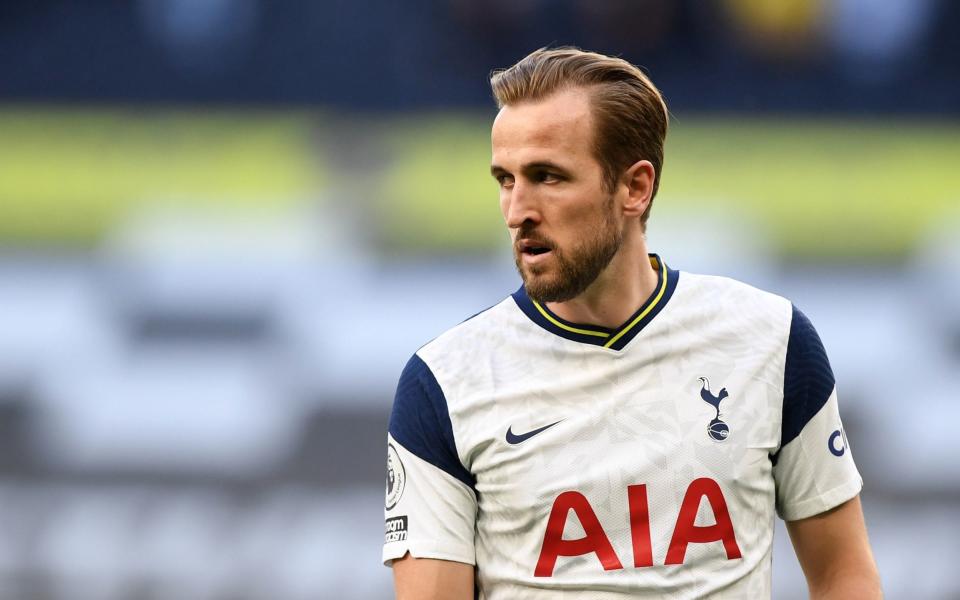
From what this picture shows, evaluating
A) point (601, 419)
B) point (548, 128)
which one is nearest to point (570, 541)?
point (601, 419)

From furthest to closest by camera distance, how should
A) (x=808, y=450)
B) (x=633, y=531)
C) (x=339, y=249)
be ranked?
1. (x=339, y=249)
2. (x=808, y=450)
3. (x=633, y=531)

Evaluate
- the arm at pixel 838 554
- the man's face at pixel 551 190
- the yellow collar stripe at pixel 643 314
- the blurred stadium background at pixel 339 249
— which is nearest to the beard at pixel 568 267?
the man's face at pixel 551 190

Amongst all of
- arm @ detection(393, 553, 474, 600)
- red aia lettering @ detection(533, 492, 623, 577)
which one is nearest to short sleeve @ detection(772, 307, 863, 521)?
red aia lettering @ detection(533, 492, 623, 577)

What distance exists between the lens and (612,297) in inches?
94.8

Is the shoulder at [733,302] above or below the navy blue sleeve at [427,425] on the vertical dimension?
above

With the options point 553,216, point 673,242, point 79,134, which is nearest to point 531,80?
point 553,216

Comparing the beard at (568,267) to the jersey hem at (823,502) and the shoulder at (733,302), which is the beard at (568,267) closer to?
the shoulder at (733,302)

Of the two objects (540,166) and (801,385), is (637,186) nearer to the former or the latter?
(540,166)

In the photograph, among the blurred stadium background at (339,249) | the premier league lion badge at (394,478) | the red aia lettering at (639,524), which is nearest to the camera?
the red aia lettering at (639,524)

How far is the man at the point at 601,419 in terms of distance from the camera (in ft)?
7.43

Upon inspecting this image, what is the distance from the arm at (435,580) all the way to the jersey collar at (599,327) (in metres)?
0.44

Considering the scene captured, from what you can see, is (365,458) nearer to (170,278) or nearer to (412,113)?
(170,278)

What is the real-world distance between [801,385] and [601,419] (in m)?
0.36

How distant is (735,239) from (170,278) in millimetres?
2725
